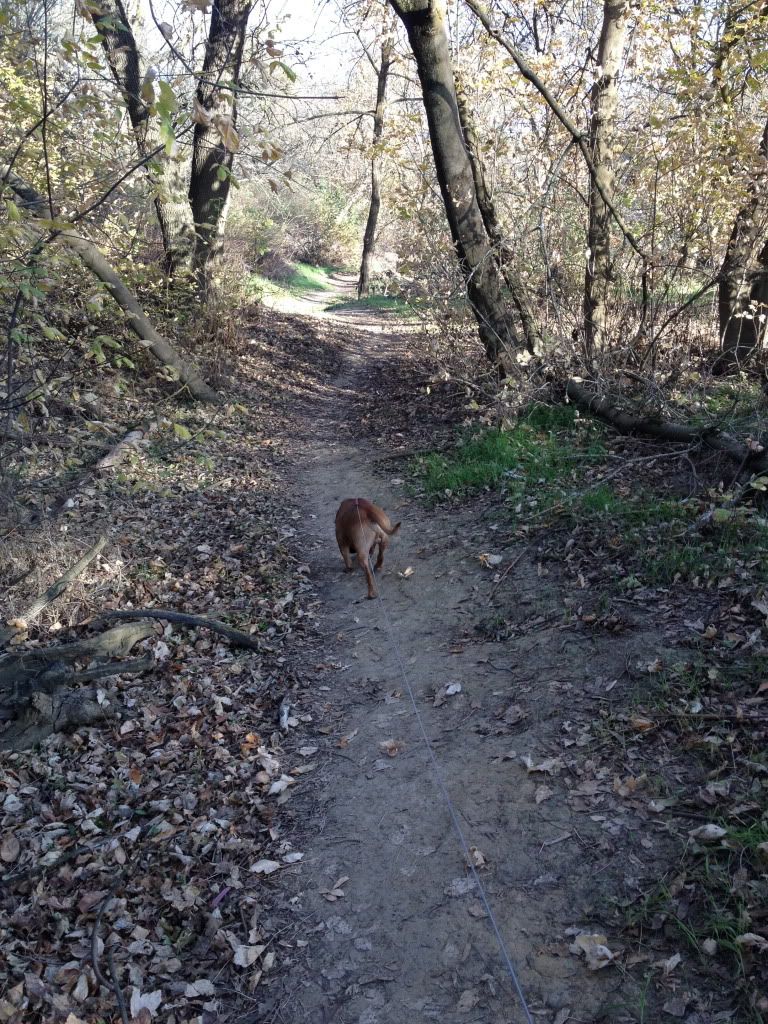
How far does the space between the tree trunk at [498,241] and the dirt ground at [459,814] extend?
437 cm

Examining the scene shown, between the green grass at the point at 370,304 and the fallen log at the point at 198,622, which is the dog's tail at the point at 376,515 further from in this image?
the green grass at the point at 370,304

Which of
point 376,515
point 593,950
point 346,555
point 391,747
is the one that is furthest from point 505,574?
point 593,950

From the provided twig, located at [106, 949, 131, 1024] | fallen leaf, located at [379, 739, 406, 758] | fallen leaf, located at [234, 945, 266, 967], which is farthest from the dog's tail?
twig, located at [106, 949, 131, 1024]

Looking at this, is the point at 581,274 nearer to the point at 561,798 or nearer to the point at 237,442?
the point at 237,442

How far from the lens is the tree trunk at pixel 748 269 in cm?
838

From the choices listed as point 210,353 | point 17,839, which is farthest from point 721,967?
point 210,353

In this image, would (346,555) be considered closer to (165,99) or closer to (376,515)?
(376,515)

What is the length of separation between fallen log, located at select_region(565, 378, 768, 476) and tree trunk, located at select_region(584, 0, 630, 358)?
922 mm

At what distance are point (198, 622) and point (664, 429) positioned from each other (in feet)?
16.1

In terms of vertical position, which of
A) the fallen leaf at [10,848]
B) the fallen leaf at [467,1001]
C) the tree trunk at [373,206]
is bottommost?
the fallen leaf at [10,848]

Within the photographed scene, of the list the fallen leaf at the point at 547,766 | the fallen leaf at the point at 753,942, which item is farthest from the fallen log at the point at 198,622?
the fallen leaf at the point at 753,942

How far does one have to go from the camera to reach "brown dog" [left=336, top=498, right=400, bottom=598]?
664 cm

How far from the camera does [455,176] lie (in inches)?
375

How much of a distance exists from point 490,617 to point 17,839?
3.56m
